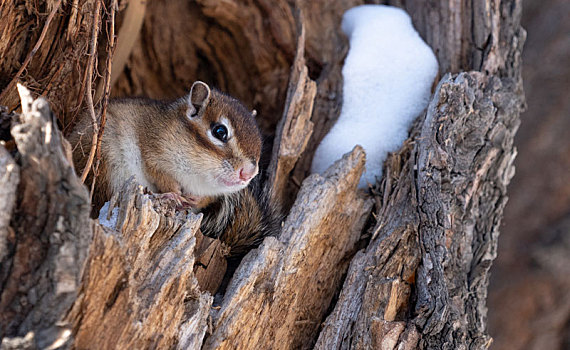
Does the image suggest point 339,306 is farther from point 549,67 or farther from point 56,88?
point 549,67

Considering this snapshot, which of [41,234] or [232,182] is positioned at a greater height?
[232,182]

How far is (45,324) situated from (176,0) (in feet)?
10.6

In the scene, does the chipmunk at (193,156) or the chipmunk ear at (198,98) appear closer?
the chipmunk at (193,156)

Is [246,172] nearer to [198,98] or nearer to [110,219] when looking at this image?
[198,98]

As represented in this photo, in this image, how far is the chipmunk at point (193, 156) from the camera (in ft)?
9.73

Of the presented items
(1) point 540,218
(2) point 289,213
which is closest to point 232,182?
(2) point 289,213

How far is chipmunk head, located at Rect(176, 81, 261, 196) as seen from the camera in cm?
296

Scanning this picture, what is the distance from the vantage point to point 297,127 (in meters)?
3.57

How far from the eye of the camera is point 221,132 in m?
3.03

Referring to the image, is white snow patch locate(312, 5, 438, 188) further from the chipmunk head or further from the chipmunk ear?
the chipmunk ear

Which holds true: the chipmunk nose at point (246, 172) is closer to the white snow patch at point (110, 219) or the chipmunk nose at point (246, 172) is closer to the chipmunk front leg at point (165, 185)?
the chipmunk front leg at point (165, 185)

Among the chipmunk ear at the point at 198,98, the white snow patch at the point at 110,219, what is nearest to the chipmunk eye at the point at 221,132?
the chipmunk ear at the point at 198,98

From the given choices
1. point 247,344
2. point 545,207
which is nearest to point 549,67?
point 545,207

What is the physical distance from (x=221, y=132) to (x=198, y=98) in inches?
9.6
